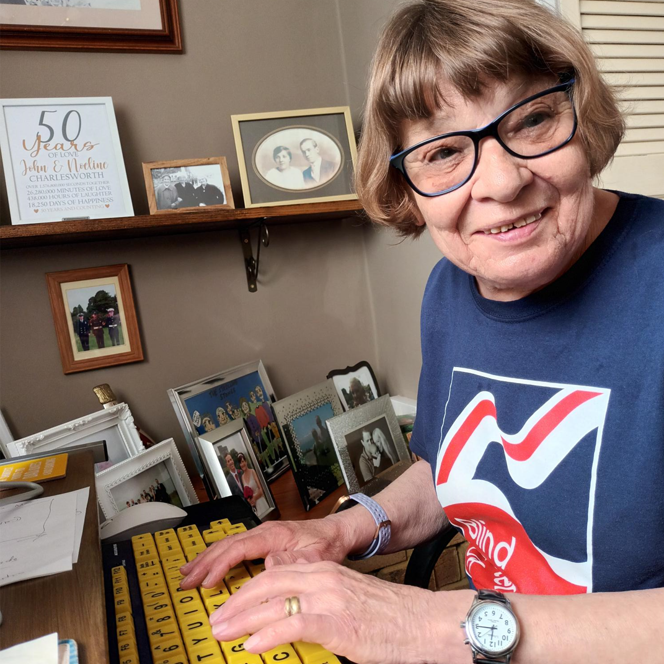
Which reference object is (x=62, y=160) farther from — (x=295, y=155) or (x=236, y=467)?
(x=236, y=467)

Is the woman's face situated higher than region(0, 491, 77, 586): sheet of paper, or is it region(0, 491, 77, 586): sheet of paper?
the woman's face

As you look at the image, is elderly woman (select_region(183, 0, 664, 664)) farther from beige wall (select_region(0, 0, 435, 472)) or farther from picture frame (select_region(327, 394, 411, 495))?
beige wall (select_region(0, 0, 435, 472))

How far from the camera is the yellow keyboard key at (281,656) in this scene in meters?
0.58

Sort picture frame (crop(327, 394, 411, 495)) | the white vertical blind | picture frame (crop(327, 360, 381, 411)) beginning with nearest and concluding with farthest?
the white vertical blind → picture frame (crop(327, 394, 411, 495)) → picture frame (crop(327, 360, 381, 411))

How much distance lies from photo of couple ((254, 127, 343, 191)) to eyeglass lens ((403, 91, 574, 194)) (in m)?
0.85

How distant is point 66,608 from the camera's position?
0.59 meters

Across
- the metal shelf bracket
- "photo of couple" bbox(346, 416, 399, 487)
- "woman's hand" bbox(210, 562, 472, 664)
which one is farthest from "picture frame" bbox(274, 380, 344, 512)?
A: "woman's hand" bbox(210, 562, 472, 664)

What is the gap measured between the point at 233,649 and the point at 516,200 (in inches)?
23.0

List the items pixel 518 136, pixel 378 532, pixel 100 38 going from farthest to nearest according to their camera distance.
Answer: pixel 100 38
pixel 378 532
pixel 518 136

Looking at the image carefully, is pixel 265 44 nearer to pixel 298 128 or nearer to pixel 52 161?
pixel 298 128

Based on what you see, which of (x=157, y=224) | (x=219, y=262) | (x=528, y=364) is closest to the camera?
(x=528, y=364)

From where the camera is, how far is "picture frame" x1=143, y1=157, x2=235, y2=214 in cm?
145

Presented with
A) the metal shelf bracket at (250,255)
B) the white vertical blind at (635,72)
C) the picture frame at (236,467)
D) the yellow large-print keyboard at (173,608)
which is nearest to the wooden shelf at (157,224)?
the metal shelf bracket at (250,255)

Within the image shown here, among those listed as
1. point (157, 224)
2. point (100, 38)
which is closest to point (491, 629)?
point (157, 224)
